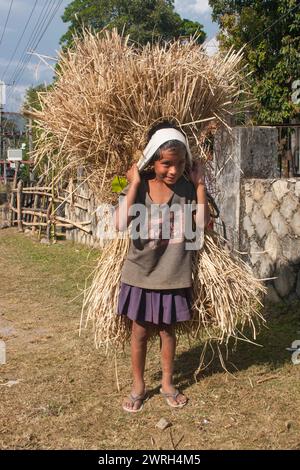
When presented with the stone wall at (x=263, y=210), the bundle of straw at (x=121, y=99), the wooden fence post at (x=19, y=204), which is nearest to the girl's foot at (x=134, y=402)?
the bundle of straw at (x=121, y=99)

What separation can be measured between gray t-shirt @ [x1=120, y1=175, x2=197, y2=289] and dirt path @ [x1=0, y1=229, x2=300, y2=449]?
69 cm

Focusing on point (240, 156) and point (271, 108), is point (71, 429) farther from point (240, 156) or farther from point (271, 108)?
point (271, 108)

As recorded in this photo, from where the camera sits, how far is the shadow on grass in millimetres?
3618

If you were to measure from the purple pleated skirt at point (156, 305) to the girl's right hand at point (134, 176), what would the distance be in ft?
1.81

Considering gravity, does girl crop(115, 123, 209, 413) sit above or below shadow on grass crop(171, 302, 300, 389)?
above

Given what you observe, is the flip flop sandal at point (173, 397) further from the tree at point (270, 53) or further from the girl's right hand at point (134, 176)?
the tree at point (270, 53)

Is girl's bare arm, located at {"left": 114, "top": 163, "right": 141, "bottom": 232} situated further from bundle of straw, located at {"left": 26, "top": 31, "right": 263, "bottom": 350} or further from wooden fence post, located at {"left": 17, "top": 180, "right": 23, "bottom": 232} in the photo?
wooden fence post, located at {"left": 17, "top": 180, "right": 23, "bottom": 232}

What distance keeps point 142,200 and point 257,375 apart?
130 centimetres

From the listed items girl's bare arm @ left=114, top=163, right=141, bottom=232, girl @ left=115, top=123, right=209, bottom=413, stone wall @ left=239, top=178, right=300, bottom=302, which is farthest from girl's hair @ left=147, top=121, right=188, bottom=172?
stone wall @ left=239, top=178, right=300, bottom=302

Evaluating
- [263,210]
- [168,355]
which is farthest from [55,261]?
[168,355]

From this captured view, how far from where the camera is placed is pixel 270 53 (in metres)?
13.0

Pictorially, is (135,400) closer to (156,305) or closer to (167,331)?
Answer: (167,331)
